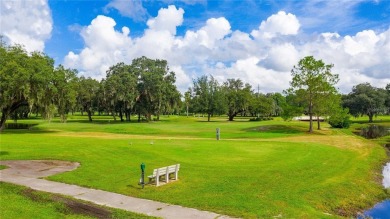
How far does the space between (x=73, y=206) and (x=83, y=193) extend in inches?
71.9

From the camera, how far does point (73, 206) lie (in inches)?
478

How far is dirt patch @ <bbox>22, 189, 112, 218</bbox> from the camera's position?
11461 mm

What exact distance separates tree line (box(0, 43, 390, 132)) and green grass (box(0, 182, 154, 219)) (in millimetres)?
31134

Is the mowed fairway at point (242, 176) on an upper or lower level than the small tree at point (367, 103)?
lower

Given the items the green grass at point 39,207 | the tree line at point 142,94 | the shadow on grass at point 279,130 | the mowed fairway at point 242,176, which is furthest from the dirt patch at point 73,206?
the shadow on grass at point 279,130

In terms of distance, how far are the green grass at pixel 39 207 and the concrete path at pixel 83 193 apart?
0.56 meters

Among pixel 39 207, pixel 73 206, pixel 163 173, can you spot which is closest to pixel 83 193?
pixel 73 206

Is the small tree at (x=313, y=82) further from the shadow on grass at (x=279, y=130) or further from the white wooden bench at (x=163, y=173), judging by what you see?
the white wooden bench at (x=163, y=173)

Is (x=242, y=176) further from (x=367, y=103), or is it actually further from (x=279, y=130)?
(x=367, y=103)

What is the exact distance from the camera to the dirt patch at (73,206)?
37.6 feet

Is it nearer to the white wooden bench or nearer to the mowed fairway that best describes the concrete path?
the mowed fairway

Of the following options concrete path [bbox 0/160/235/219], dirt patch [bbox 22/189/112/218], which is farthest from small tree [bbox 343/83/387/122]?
dirt patch [bbox 22/189/112/218]

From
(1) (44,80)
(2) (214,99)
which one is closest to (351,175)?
(1) (44,80)

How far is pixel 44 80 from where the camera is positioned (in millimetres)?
42719
